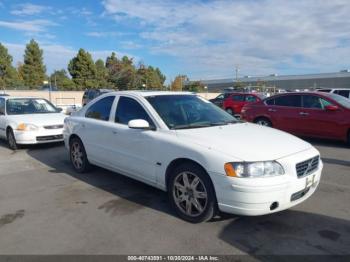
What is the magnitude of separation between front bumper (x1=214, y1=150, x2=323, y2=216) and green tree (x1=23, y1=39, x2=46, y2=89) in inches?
1887

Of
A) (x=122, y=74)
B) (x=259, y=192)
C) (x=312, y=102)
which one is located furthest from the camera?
(x=122, y=74)

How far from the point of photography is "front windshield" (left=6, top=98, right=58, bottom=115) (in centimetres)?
986

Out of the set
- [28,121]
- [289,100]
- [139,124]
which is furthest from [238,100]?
[139,124]

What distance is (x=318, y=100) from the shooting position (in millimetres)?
9656

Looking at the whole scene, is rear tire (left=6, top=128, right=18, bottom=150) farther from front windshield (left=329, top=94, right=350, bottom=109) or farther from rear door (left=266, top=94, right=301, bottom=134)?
front windshield (left=329, top=94, right=350, bottom=109)

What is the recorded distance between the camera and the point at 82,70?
49.6 meters

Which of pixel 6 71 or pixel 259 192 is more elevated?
pixel 6 71

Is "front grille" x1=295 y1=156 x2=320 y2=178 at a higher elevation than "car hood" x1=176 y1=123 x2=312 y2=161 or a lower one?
lower

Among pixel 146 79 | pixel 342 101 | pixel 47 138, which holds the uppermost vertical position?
pixel 146 79

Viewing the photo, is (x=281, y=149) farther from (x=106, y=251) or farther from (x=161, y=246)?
(x=106, y=251)

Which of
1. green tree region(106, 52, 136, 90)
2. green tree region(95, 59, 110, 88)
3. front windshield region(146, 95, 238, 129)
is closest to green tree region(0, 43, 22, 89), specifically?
green tree region(95, 59, 110, 88)

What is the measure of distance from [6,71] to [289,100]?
143 ft

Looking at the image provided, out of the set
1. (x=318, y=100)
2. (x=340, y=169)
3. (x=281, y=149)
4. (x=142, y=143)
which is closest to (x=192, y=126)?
(x=142, y=143)

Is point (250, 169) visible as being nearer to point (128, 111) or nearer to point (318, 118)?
point (128, 111)
